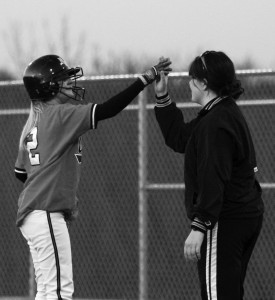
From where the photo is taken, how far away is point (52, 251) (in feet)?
19.3

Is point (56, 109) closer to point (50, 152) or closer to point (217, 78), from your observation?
point (50, 152)

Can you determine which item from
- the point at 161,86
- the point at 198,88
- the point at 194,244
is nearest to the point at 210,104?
the point at 198,88

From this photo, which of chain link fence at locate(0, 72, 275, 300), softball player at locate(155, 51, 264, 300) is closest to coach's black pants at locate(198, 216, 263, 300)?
softball player at locate(155, 51, 264, 300)

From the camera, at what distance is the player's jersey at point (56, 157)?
19.2 feet

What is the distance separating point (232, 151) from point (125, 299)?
13.1 feet

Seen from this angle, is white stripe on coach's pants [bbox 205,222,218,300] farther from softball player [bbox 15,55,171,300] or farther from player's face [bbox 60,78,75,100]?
player's face [bbox 60,78,75,100]

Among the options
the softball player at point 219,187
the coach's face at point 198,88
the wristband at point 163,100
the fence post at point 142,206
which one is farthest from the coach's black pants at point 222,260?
the fence post at point 142,206

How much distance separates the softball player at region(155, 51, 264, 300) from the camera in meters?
4.96

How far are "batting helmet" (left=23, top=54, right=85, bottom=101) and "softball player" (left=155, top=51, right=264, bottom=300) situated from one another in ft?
3.76

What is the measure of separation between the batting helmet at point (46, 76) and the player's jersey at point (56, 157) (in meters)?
0.14

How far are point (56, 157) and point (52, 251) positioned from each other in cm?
55

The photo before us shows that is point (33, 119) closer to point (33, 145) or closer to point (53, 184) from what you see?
point (33, 145)

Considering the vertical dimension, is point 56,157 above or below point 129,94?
below

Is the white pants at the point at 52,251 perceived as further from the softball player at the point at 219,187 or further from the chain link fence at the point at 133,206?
the chain link fence at the point at 133,206
